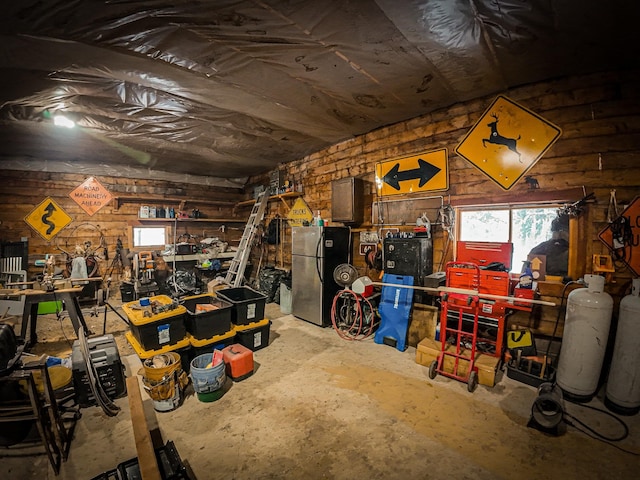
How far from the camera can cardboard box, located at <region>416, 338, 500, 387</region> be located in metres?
2.61

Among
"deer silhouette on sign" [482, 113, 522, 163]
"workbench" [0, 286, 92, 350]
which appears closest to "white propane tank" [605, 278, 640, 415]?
"deer silhouette on sign" [482, 113, 522, 163]

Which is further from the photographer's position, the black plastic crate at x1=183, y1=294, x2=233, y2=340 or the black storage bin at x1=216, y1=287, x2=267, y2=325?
the black storage bin at x1=216, y1=287, x2=267, y2=325

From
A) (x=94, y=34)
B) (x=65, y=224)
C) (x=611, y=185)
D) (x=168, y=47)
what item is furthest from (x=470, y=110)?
(x=65, y=224)

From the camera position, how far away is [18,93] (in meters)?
2.79

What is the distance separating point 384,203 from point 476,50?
87.4 inches

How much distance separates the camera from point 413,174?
12.6 ft

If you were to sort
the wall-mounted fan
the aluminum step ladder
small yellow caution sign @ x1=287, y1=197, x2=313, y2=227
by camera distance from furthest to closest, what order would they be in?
the aluminum step ladder
small yellow caution sign @ x1=287, y1=197, x2=313, y2=227
the wall-mounted fan

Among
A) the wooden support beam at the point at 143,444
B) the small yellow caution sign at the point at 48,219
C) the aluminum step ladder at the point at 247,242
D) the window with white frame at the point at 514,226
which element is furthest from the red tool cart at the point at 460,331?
the small yellow caution sign at the point at 48,219

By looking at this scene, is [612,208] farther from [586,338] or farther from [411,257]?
[411,257]

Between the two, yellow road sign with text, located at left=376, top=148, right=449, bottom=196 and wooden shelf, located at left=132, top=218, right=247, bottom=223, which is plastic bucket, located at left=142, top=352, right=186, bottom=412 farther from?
wooden shelf, located at left=132, top=218, right=247, bottom=223

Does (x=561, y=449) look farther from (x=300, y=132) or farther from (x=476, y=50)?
(x=300, y=132)

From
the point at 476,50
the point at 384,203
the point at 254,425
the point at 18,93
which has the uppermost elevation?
the point at 476,50

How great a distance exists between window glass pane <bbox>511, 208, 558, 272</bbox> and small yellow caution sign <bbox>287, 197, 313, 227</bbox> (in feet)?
11.4

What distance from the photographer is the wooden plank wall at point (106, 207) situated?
17.7ft
